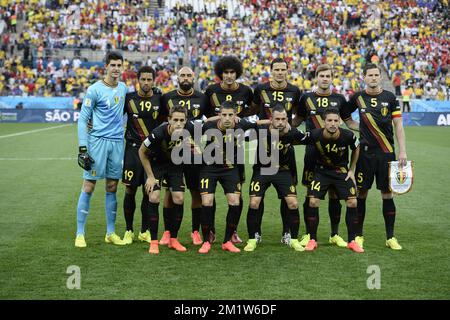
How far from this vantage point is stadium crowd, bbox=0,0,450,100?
36750mm

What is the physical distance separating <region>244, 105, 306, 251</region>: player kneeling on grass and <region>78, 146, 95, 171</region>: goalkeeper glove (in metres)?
1.89

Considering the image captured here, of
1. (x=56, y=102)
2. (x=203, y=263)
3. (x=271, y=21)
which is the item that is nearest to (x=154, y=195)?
(x=203, y=263)

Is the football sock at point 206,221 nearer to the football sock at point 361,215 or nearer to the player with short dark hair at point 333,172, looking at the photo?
the player with short dark hair at point 333,172

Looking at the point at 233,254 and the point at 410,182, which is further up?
the point at 410,182

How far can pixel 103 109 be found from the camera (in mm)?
8180

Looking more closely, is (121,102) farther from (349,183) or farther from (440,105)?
(440,105)

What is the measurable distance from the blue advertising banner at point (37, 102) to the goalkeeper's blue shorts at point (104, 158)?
26.9 m

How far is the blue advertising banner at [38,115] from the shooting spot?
1304 inches

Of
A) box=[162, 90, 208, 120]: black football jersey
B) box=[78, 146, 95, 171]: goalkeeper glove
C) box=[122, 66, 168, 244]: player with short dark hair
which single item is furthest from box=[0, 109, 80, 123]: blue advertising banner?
box=[78, 146, 95, 171]: goalkeeper glove

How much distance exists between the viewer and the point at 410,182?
7941 millimetres

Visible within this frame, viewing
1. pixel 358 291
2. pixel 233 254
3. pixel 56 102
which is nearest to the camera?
pixel 358 291

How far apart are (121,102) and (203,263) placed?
7.65 feet

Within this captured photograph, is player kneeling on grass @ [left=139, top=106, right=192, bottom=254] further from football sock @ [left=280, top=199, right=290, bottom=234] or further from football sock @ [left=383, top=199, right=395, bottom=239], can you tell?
football sock @ [left=383, top=199, right=395, bottom=239]
